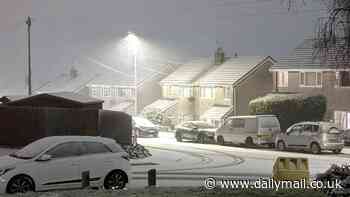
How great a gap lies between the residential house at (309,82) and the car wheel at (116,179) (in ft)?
96.7

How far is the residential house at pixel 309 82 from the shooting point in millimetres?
45844

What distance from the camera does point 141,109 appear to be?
63.1 metres

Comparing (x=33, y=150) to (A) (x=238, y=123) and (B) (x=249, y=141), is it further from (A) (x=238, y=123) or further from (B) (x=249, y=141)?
(A) (x=238, y=123)

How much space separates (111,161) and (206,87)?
43066mm

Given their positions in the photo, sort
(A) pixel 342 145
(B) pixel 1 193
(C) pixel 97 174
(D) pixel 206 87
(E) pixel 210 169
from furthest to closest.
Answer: (D) pixel 206 87 < (A) pixel 342 145 < (E) pixel 210 169 < (C) pixel 97 174 < (B) pixel 1 193

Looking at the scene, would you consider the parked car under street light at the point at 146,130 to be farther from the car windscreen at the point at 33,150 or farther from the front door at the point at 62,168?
the front door at the point at 62,168

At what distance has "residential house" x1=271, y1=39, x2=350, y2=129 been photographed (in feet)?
150

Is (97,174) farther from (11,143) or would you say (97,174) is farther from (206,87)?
(206,87)

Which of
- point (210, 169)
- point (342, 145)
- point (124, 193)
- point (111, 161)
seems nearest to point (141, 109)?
point (342, 145)

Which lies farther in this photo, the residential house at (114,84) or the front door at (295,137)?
the residential house at (114,84)

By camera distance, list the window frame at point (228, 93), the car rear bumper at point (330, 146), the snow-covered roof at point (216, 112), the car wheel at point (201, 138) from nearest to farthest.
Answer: the car rear bumper at point (330, 146)
the car wheel at point (201, 138)
the snow-covered roof at point (216, 112)
the window frame at point (228, 93)

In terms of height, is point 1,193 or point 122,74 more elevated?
point 122,74

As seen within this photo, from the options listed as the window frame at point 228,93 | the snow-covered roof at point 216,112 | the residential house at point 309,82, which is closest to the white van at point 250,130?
the residential house at point 309,82

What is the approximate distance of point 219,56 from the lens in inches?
2404
